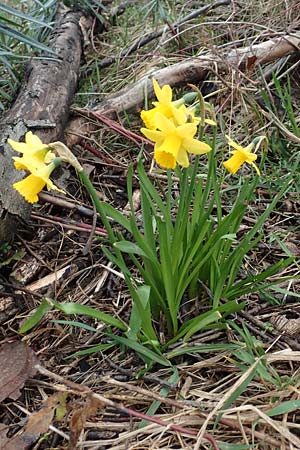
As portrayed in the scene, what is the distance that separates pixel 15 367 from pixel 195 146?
64cm

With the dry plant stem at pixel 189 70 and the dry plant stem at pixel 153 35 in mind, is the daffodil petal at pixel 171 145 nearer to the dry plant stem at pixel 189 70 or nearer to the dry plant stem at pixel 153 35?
the dry plant stem at pixel 189 70

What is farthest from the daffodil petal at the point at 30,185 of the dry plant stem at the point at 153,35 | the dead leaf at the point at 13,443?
the dry plant stem at the point at 153,35

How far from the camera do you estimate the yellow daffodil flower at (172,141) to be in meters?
0.93

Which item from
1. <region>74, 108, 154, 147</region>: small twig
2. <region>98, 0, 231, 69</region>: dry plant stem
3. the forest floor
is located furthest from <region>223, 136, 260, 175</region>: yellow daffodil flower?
<region>98, 0, 231, 69</region>: dry plant stem

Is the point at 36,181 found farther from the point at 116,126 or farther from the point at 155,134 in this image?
the point at 116,126

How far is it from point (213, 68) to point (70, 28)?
77 centimetres

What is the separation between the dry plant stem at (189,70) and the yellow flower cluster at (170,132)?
1050mm

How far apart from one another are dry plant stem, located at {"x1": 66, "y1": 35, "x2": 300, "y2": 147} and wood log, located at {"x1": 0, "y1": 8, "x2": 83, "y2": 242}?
14cm

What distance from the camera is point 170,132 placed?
0.94 meters

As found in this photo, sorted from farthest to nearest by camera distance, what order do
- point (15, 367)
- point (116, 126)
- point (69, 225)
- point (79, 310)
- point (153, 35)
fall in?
point (153, 35) < point (116, 126) < point (69, 225) < point (15, 367) < point (79, 310)

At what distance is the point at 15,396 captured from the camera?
111 centimetres

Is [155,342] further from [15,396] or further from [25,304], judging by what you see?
[25,304]

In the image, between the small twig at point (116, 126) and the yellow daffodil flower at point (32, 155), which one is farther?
the small twig at point (116, 126)

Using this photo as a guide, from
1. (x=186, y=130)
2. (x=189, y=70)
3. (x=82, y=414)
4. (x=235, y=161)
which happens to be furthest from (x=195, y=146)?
(x=189, y=70)
